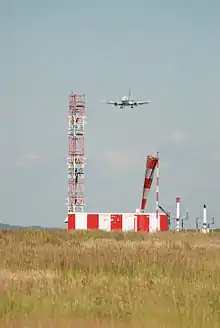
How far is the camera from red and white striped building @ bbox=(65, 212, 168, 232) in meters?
43.5

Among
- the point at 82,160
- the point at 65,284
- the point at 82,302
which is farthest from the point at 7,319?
the point at 82,160

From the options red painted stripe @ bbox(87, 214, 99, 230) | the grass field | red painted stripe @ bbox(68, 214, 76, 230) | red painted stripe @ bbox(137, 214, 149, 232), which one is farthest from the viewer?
red painted stripe @ bbox(68, 214, 76, 230)

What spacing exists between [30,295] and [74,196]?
179 ft

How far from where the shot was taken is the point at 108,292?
9516 mm

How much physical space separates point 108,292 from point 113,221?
34693mm

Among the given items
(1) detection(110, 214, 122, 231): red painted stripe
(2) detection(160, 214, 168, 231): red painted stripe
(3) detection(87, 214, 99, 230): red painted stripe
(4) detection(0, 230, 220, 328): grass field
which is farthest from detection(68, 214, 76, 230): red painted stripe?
(4) detection(0, 230, 220, 328): grass field

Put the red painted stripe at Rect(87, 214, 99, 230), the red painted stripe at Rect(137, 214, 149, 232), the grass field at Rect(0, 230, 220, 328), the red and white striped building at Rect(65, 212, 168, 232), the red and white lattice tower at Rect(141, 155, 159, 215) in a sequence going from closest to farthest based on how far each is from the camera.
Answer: the grass field at Rect(0, 230, 220, 328), the red painted stripe at Rect(137, 214, 149, 232), the red and white striped building at Rect(65, 212, 168, 232), the red painted stripe at Rect(87, 214, 99, 230), the red and white lattice tower at Rect(141, 155, 159, 215)

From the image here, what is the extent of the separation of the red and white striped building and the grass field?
2927 cm

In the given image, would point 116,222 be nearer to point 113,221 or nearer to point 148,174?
point 113,221

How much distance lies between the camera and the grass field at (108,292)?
787 cm

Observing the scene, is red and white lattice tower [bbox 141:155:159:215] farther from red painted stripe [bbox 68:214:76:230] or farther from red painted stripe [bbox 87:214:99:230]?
red painted stripe [bbox 68:214:76:230]

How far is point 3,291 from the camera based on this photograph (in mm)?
9547

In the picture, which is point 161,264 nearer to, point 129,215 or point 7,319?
point 7,319

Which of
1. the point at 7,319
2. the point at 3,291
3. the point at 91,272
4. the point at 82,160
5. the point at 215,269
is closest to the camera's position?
the point at 7,319
